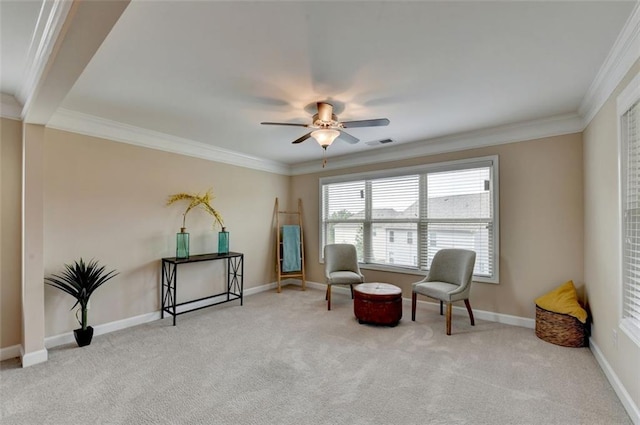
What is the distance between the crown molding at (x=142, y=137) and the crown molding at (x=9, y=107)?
0.26 metres

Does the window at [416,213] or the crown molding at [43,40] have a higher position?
the crown molding at [43,40]

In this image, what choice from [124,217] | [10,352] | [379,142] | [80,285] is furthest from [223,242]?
[379,142]

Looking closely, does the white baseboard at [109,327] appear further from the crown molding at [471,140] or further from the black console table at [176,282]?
the crown molding at [471,140]

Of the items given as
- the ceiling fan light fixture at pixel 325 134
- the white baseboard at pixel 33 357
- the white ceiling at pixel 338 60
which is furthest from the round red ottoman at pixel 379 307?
the white baseboard at pixel 33 357

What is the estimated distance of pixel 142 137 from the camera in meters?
3.74

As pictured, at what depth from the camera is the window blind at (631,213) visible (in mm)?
2000

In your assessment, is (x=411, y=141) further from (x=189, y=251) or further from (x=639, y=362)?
(x=189, y=251)

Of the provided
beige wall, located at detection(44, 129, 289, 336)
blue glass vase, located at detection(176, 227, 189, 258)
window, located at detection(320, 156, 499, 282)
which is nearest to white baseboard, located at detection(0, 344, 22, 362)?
beige wall, located at detection(44, 129, 289, 336)

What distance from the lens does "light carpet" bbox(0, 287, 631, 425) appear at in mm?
1976

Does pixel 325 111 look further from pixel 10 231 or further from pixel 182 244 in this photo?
pixel 10 231

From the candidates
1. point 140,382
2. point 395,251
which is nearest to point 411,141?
point 395,251

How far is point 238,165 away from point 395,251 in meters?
2.94

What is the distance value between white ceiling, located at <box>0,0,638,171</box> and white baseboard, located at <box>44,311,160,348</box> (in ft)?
7.70

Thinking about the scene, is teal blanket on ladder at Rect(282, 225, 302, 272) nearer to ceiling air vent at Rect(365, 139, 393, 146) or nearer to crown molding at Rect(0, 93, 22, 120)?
ceiling air vent at Rect(365, 139, 393, 146)
